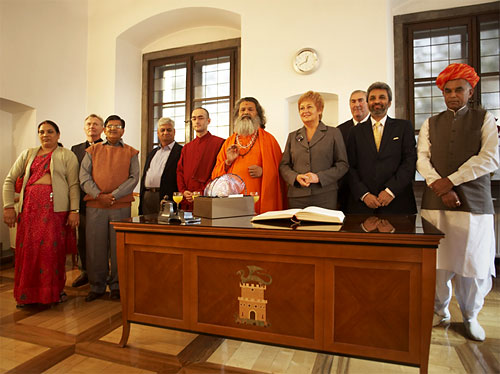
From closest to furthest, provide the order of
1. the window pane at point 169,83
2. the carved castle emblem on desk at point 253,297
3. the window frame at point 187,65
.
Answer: the carved castle emblem on desk at point 253,297
the window frame at point 187,65
the window pane at point 169,83

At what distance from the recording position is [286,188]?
321 cm

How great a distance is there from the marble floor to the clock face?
3584 mm

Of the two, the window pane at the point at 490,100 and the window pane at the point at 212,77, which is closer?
the window pane at the point at 490,100

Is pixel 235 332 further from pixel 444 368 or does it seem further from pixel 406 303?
pixel 444 368

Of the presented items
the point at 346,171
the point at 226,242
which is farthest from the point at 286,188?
the point at 226,242

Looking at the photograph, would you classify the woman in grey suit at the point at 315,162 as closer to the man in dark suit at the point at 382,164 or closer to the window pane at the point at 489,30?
the man in dark suit at the point at 382,164

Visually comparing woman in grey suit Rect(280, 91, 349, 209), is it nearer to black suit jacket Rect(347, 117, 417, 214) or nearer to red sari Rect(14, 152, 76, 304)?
black suit jacket Rect(347, 117, 417, 214)

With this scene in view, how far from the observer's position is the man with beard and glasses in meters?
3.01

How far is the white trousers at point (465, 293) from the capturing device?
2.46 metres

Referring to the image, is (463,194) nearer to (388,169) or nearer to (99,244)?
(388,169)

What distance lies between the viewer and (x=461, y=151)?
97.6 inches

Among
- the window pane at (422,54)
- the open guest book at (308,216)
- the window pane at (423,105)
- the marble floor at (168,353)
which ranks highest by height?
the window pane at (422,54)

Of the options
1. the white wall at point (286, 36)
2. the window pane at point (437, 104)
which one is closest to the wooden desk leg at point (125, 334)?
the white wall at point (286, 36)

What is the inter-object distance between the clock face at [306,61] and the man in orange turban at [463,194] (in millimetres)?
2499
